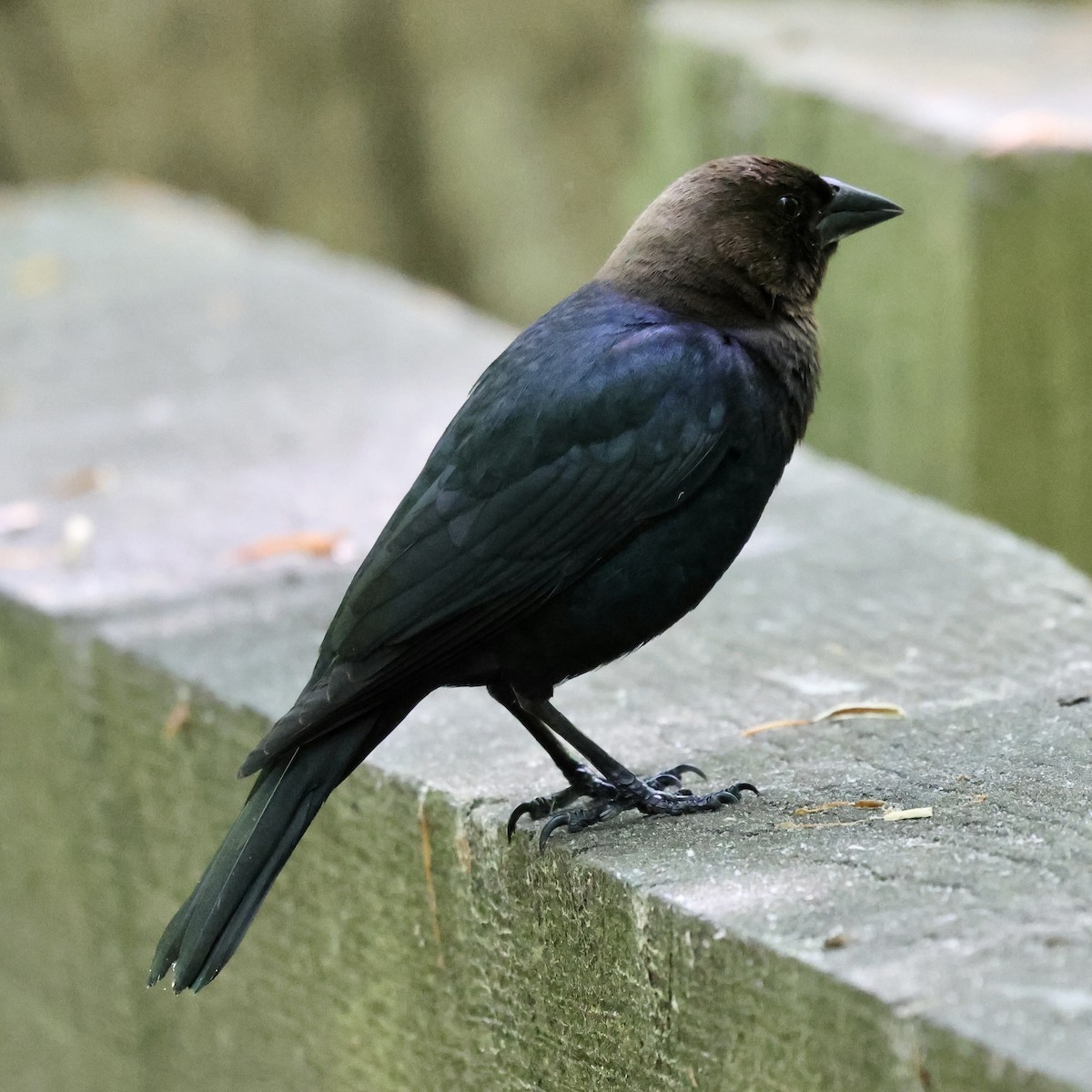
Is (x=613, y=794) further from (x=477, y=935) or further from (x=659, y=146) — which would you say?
(x=659, y=146)

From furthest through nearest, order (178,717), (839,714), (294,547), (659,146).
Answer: (659,146), (294,547), (178,717), (839,714)

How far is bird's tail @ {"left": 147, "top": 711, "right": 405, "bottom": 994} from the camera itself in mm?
2463

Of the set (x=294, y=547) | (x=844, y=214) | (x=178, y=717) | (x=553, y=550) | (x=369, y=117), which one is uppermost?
(x=844, y=214)

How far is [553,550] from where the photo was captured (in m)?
2.66

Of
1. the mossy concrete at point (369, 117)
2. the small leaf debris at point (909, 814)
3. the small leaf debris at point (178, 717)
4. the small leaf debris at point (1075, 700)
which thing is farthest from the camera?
the mossy concrete at point (369, 117)

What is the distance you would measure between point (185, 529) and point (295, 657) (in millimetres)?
936

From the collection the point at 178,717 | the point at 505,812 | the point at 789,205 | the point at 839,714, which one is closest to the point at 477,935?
the point at 505,812

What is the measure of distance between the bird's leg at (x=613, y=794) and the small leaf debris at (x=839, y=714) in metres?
0.28

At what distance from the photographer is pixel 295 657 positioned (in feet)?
11.6

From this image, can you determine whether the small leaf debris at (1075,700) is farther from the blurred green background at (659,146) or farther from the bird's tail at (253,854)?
the blurred green background at (659,146)

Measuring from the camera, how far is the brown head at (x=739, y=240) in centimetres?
293

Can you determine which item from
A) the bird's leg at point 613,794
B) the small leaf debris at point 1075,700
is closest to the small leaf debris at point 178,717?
the bird's leg at point 613,794

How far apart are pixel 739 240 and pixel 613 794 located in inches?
35.0

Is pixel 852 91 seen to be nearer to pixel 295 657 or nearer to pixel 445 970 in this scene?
pixel 295 657
